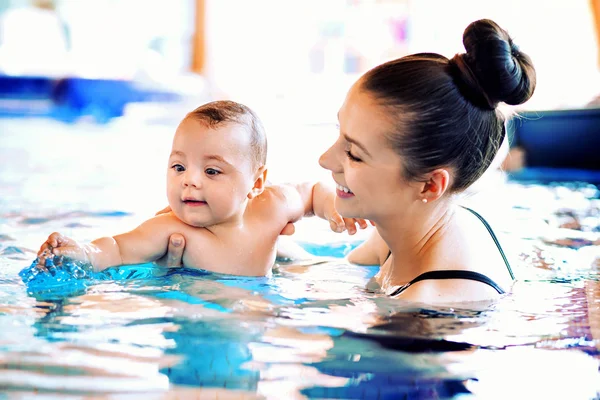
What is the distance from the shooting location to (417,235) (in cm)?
218

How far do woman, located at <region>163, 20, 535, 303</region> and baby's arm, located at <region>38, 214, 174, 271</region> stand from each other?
563 mm

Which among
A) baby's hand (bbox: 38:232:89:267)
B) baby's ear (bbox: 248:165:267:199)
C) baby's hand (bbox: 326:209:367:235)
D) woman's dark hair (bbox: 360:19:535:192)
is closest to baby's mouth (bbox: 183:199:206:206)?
baby's ear (bbox: 248:165:267:199)

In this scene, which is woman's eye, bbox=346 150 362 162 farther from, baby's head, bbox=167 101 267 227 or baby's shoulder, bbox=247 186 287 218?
baby's shoulder, bbox=247 186 287 218

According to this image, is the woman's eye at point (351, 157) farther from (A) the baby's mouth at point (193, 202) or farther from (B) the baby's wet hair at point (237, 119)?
(A) the baby's mouth at point (193, 202)

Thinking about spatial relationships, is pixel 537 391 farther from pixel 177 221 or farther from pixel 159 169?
pixel 159 169

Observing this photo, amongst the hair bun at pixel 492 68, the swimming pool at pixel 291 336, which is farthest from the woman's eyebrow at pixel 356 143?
the swimming pool at pixel 291 336

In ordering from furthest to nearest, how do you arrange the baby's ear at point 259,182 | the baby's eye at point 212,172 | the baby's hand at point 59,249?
the baby's ear at point 259,182
the baby's eye at point 212,172
the baby's hand at point 59,249

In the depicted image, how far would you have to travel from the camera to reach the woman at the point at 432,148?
1957 millimetres

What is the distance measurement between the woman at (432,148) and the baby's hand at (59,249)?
0.72m

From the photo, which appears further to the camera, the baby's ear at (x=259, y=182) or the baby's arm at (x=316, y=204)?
the baby's arm at (x=316, y=204)

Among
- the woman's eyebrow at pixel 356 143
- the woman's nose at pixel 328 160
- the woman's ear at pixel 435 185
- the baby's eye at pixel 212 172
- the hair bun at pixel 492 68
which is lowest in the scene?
the woman's ear at pixel 435 185

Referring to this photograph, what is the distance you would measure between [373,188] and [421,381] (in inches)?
27.3

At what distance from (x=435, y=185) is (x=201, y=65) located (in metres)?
12.3

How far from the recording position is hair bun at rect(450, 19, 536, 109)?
6.27ft
